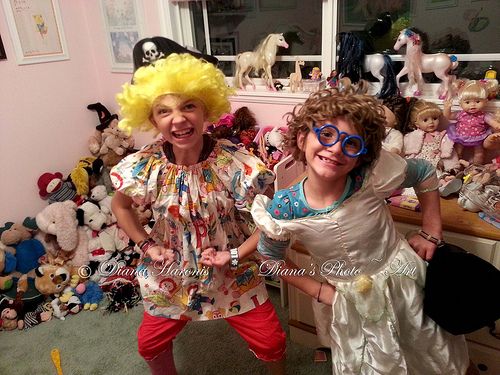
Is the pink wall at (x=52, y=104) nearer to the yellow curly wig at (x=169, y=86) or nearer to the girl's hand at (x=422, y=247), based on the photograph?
the yellow curly wig at (x=169, y=86)

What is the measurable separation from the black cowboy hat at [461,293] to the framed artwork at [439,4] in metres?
1.05

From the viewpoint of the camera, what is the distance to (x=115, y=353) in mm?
1680

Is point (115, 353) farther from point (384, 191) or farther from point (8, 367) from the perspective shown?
point (384, 191)

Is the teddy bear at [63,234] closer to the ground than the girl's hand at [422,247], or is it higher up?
closer to the ground

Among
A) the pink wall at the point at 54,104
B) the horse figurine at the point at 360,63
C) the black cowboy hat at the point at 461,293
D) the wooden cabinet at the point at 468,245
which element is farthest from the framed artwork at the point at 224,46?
the black cowboy hat at the point at 461,293

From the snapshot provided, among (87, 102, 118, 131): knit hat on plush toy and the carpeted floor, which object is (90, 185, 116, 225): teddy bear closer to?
(87, 102, 118, 131): knit hat on plush toy

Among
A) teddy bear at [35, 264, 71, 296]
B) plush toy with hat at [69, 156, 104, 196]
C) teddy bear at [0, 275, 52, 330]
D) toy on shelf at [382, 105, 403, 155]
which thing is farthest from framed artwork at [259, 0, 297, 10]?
teddy bear at [0, 275, 52, 330]

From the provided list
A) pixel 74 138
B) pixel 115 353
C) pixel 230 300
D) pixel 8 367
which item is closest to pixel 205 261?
pixel 230 300

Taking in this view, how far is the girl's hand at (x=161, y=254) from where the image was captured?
118 centimetres

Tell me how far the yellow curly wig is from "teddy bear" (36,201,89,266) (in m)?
1.18

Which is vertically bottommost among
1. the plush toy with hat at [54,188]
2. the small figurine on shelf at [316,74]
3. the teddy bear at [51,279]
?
the teddy bear at [51,279]

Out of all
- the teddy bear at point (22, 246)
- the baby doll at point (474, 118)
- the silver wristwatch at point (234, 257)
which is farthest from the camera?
the teddy bear at point (22, 246)

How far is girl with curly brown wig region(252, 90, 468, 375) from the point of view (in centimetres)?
91

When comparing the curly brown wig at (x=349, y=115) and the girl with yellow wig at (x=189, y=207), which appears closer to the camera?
the curly brown wig at (x=349, y=115)
